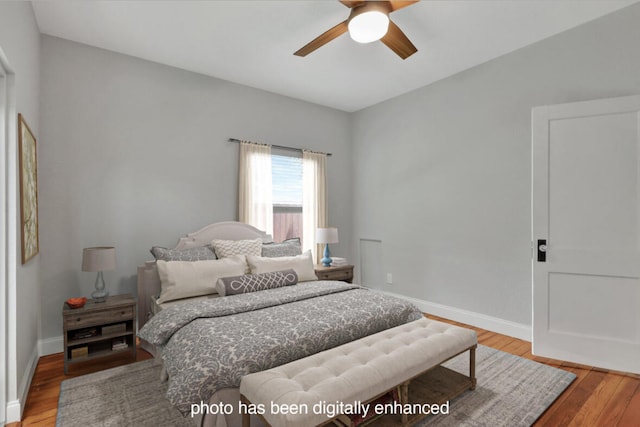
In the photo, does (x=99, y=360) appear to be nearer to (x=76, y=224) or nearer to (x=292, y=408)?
(x=76, y=224)

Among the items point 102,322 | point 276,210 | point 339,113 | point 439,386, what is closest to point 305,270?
point 276,210

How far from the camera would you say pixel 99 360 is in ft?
9.35

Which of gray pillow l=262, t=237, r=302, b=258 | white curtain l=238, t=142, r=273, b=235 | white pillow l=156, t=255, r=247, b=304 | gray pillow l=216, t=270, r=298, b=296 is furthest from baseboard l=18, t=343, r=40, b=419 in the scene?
white curtain l=238, t=142, r=273, b=235

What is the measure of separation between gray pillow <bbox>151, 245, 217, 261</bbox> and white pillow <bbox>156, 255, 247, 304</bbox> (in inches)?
9.0

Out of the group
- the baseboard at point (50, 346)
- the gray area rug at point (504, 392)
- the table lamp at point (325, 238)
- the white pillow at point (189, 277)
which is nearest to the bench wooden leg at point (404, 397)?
the gray area rug at point (504, 392)

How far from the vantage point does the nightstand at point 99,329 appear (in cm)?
259

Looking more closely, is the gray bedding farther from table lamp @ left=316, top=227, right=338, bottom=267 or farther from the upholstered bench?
table lamp @ left=316, top=227, right=338, bottom=267

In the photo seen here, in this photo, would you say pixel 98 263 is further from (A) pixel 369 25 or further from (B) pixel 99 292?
(A) pixel 369 25

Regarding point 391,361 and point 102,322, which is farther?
point 102,322

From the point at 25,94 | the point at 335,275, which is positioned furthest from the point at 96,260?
the point at 335,275

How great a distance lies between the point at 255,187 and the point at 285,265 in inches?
50.3

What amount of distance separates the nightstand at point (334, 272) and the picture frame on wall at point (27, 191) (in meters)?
2.68

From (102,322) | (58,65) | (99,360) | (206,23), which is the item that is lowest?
(99,360)

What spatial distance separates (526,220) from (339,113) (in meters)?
2.98
